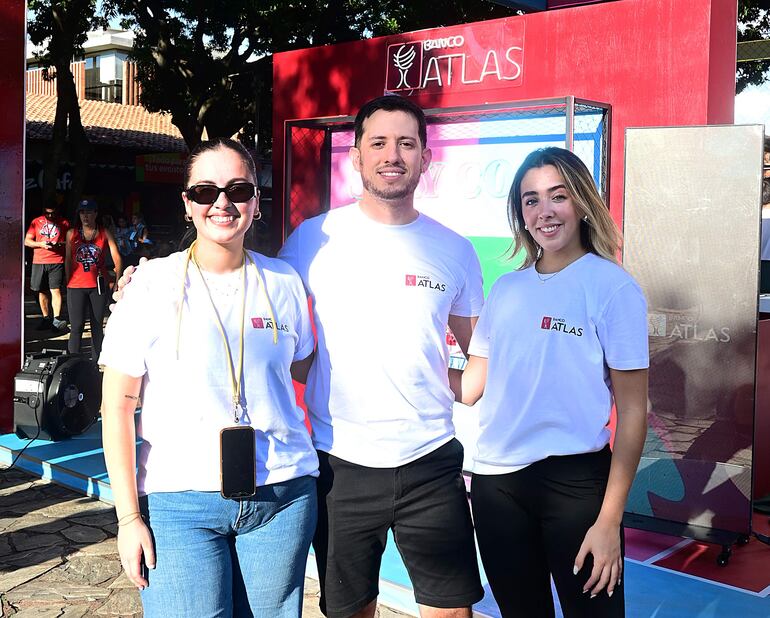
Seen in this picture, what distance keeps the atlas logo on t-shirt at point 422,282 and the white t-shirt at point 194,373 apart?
0.47 m

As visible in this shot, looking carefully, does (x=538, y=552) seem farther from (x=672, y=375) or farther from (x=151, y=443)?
(x=672, y=375)

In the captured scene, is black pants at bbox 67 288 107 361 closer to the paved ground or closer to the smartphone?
the paved ground

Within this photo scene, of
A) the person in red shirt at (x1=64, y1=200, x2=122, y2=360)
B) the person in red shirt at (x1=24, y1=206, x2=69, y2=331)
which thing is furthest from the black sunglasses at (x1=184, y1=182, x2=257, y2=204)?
the person in red shirt at (x1=24, y1=206, x2=69, y2=331)

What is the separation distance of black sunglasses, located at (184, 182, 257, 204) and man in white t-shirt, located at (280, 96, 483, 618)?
434 mm

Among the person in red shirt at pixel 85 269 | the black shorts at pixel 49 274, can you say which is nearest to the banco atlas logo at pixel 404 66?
the person in red shirt at pixel 85 269

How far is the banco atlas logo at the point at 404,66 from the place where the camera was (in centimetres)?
640

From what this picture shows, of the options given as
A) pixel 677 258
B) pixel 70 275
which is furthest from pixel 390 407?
pixel 70 275

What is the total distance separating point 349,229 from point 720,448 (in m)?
2.77

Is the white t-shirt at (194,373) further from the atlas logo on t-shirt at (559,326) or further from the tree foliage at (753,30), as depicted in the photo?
the tree foliage at (753,30)

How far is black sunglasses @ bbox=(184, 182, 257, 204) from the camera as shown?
7.45ft

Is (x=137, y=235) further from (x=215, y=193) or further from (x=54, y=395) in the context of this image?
(x=215, y=193)

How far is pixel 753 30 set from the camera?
18.2 meters

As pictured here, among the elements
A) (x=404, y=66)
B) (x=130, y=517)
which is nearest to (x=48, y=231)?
(x=404, y=66)

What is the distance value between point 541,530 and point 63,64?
607 inches
